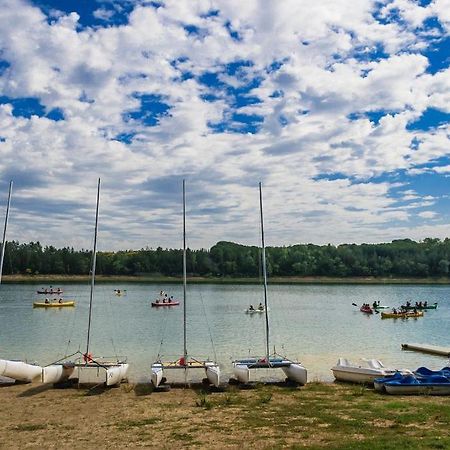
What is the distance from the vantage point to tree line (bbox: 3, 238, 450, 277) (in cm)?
15188

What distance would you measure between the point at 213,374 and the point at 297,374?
357cm

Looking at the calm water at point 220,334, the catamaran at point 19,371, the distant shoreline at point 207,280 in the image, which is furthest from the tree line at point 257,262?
the catamaran at point 19,371

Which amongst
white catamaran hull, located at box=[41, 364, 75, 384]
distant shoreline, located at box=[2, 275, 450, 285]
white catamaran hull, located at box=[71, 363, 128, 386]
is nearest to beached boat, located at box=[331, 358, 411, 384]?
white catamaran hull, located at box=[71, 363, 128, 386]

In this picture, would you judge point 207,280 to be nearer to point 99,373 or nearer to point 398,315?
point 398,315

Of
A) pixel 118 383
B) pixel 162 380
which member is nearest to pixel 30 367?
pixel 118 383

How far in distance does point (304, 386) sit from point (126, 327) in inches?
1151

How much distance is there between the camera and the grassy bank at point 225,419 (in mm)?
13570

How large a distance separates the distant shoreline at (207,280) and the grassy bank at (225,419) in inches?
5011

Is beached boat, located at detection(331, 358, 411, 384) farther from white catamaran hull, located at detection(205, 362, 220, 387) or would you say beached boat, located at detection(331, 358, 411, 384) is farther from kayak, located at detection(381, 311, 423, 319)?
kayak, located at detection(381, 311, 423, 319)

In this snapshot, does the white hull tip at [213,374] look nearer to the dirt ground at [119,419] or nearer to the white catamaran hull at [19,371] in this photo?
the dirt ground at [119,419]

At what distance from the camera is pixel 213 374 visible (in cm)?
2178

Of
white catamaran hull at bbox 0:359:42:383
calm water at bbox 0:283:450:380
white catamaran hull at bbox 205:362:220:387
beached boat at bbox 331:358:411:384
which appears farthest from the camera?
calm water at bbox 0:283:450:380

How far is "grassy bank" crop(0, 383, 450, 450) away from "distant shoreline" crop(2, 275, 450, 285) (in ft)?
418

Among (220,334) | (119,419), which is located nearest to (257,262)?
(220,334)
